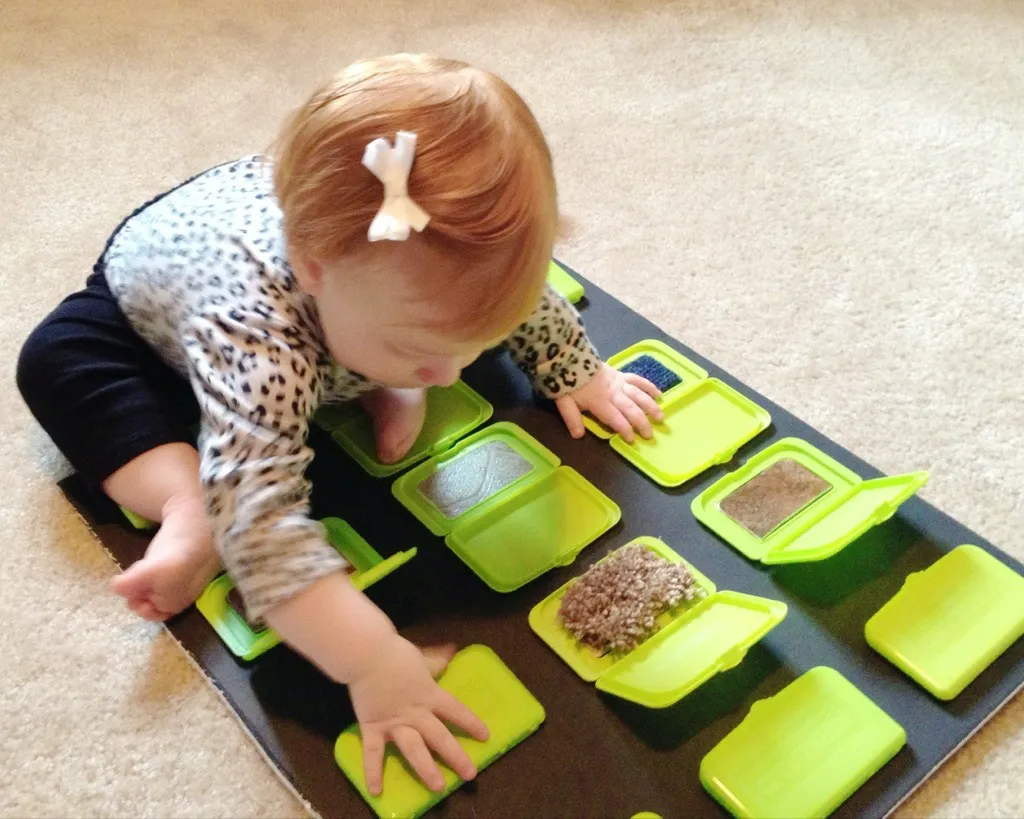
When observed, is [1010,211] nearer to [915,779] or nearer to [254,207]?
[915,779]

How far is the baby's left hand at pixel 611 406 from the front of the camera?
864 millimetres

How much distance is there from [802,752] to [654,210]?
0.68 metres

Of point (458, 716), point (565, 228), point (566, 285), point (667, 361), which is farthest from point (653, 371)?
point (458, 716)

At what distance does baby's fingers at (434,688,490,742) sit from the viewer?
2.15 ft

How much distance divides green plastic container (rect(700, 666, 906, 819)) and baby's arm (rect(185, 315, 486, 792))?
168 millimetres

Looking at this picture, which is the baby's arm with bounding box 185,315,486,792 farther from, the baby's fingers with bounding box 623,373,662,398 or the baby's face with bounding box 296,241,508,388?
the baby's fingers with bounding box 623,373,662,398

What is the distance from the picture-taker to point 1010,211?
45.2 inches

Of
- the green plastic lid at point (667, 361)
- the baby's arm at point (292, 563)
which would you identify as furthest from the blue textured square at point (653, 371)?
the baby's arm at point (292, 563)

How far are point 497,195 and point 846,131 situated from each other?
2.85ft

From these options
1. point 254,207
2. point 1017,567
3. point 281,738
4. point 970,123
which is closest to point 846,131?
point 970,123

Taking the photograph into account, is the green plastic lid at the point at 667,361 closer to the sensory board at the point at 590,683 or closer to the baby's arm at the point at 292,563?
the sensory board at the point at 590,683

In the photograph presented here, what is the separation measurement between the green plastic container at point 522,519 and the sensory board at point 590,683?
10mm

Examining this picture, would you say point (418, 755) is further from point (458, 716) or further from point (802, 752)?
point (802, 752)

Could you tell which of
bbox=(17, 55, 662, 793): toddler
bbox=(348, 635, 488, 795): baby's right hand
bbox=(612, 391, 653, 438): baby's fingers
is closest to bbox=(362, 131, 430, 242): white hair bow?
bbox=(17, 55, 662, 793): toddler
